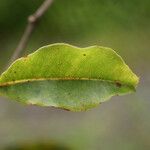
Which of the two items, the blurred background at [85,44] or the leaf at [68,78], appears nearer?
the leaf at [68,78]

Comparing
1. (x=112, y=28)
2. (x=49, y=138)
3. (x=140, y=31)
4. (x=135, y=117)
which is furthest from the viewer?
(x=112, y=28)

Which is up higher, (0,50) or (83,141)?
(0,50)

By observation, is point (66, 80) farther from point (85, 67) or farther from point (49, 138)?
point (49, 138)

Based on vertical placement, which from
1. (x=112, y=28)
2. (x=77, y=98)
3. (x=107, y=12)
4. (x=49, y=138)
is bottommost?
(x=77, y=98)

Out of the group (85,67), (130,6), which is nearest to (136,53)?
(130,6)

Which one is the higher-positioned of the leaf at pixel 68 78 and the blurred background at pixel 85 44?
the blurred background at pixel 85 44
